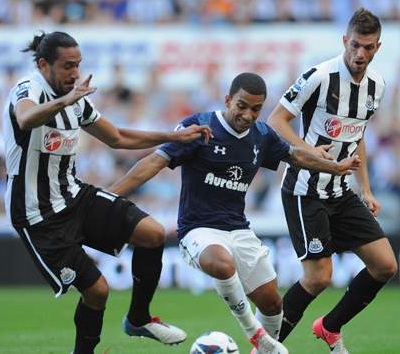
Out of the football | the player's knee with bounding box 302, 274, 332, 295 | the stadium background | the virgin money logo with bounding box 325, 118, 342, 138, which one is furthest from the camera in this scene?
the stadium background

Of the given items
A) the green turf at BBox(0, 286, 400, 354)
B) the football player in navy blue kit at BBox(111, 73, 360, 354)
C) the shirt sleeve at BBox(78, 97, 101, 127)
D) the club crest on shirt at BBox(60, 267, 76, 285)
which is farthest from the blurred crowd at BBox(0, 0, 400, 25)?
the club crest on shirt at BBox(60, 267, 76, 285)

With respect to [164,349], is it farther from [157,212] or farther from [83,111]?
[157,212]

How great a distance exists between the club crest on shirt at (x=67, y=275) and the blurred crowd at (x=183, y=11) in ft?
38.0

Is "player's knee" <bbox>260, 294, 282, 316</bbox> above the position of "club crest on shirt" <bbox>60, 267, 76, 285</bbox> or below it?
below

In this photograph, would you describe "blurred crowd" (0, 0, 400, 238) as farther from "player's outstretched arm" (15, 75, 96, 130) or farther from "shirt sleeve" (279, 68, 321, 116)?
"player's outstretched arm" (15, 75, 96, 130)

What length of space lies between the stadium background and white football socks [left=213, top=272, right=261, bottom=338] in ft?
30.7

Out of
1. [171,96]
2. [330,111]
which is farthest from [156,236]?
[171,96]

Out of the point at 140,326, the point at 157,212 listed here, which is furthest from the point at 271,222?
the point at 140,326

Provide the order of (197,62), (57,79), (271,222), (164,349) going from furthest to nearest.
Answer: (197,62) → (271,222) → (164,349) → (57,79)

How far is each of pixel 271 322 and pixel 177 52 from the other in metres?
10.9

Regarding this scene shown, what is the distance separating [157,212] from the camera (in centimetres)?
1750

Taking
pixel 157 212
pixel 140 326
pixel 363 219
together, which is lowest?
pixel 157 212

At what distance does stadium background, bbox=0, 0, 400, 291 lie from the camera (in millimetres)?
18141

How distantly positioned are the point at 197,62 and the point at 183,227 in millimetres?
10622
